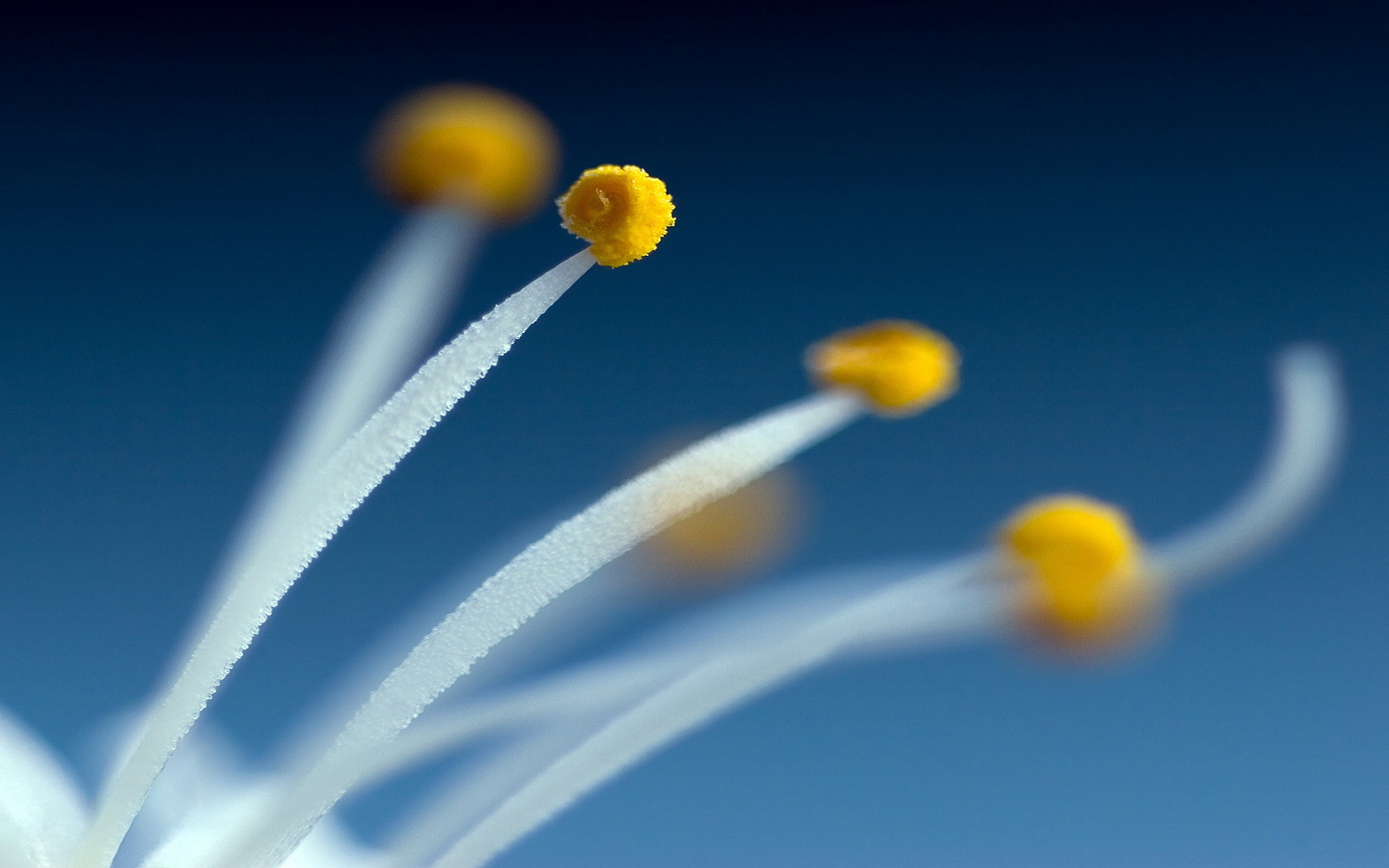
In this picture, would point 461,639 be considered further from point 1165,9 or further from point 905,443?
point 1165,9

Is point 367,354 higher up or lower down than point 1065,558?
higher up

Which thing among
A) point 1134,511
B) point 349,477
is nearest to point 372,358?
point 349,477

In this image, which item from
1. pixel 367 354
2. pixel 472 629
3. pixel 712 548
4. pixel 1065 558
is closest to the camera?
pixel 472 629

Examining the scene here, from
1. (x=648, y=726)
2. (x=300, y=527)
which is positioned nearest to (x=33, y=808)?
(x=300, y=527)

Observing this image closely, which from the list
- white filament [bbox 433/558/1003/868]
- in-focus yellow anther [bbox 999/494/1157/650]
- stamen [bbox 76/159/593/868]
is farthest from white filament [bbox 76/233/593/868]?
in-focus yellow anther [bbox 999/494/1157/650]

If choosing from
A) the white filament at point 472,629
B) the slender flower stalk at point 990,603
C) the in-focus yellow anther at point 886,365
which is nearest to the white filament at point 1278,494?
the slender flower stalk at point 990,603

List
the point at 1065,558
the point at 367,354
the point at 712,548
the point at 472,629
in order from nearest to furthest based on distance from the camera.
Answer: the point at 472,629, the point at 1065,558, the point at 367,354, the point at 712,548

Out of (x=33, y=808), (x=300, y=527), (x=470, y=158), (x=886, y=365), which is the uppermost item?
(x=470, y=158)

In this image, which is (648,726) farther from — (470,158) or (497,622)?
(470,158)

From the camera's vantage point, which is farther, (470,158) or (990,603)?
(470,158)
